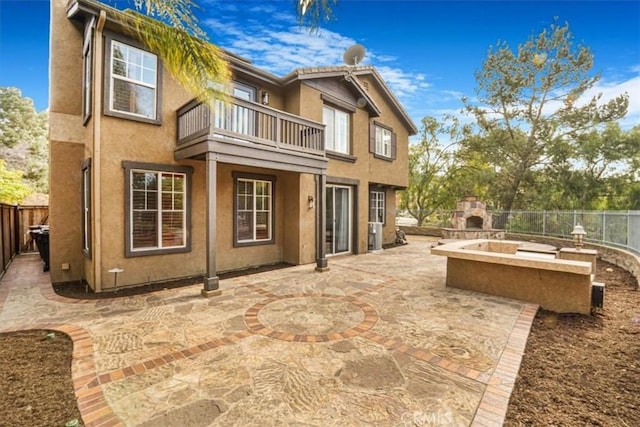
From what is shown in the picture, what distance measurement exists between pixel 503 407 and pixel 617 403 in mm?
1166

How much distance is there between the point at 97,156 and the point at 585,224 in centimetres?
1664

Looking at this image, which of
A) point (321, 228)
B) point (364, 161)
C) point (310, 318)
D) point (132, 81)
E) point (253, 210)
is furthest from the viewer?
point (364, 161)

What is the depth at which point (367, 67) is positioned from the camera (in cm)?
1178

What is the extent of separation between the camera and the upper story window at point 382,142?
12.2 m

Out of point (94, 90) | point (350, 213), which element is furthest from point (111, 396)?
point (350, 213)

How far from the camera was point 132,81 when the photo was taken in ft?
20.9

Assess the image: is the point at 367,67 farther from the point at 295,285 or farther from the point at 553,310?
the point at 553,310

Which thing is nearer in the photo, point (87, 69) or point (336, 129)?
point (87, 69)

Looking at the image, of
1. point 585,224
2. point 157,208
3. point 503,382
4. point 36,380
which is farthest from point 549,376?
point 585,224

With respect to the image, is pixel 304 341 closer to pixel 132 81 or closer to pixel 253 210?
pixel 253 210

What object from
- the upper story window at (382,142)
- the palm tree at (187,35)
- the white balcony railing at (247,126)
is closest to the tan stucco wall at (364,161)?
the upper story window at (382,142)

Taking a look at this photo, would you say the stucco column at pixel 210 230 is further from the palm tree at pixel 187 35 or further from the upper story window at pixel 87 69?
the upper story window at pixel 87 69

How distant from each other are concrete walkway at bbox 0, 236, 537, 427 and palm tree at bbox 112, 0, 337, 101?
413cm

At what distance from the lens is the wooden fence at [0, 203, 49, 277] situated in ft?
26.0
